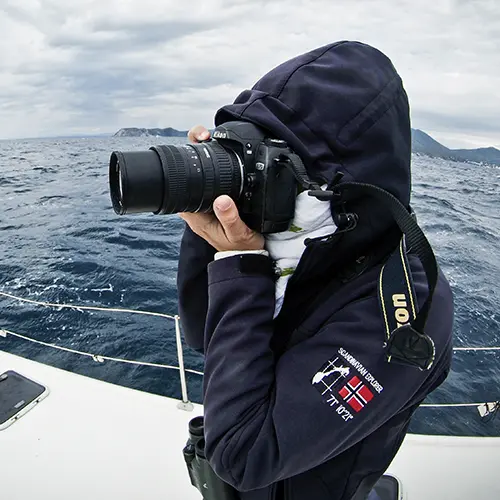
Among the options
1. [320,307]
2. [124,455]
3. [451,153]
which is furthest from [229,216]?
[451,153]

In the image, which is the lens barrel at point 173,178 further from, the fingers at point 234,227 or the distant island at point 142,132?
the distant island at point 142,132

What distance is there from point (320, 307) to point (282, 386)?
0.16 meters

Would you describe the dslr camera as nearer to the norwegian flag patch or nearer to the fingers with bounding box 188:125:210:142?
the fingers with bounding box 188:125:210:142

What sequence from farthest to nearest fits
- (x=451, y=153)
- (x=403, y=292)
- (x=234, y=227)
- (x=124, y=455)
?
1. (x=451, y=153)
2. (x=124, y=455)
3. (x=234, y=227)
4. (x=403, y=292)

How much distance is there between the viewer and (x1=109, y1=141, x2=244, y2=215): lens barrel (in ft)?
2.49

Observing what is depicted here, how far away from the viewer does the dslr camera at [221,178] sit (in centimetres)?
76

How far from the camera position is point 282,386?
2.41 ft

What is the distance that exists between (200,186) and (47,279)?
4.93m

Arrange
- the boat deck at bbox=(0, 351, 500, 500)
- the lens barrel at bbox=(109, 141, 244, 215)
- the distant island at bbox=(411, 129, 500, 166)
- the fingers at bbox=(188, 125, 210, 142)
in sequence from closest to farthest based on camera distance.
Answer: the lens barrel at bbox=(109, 141, 244, 215)
the fingers at bbox=(188, 125, 210, 142)
the boat deck at bbox=(0, 351, 500, 500)
the distant island at bbox=(411, 129, 500, 166)

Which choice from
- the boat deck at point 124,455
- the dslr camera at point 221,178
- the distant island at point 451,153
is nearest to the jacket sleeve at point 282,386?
the dslr camera at point 221,178

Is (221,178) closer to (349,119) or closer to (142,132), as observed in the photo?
(349,119)

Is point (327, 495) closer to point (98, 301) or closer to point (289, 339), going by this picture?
point (289, 339)

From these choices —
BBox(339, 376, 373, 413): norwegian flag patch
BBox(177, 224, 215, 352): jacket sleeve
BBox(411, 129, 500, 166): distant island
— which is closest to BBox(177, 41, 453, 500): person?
BBox(339, 376, 373, 413): norwegian flag patch

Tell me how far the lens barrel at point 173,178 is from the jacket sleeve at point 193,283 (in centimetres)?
19
